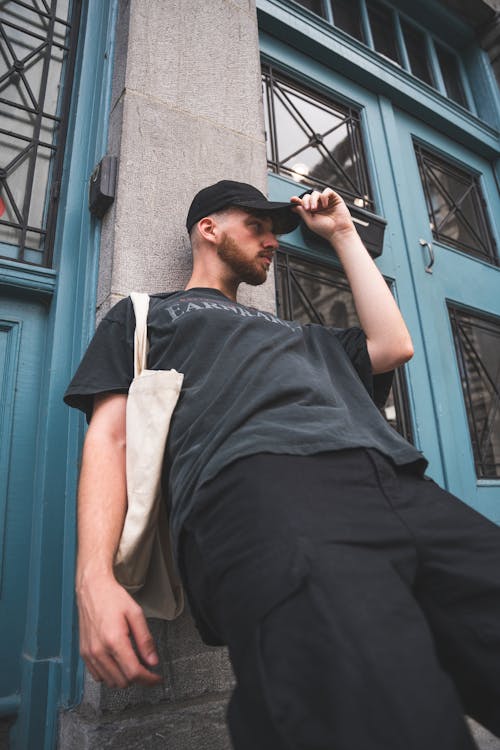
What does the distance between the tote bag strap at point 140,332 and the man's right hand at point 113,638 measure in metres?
0.57

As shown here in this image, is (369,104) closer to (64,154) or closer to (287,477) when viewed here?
(64,154)

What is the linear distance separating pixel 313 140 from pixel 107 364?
267cm

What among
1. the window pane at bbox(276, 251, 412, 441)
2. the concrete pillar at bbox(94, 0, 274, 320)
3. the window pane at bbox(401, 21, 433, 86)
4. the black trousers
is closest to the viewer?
the black trousers

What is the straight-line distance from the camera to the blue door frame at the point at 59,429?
1.63 metres

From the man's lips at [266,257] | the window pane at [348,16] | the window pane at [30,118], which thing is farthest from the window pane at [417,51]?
the man's lips at [266,257]

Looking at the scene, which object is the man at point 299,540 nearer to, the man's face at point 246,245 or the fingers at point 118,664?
the fingers at point 118,664

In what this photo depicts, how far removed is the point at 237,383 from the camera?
1197 millimetres

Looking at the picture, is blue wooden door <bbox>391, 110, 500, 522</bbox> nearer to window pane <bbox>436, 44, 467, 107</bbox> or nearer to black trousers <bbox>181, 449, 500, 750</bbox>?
window pane <bbox>436, 44, 467, 107</bbox>

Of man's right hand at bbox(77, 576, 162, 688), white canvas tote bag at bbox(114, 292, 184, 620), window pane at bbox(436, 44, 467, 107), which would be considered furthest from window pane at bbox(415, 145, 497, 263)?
man's right hand at bbox(77, 576, 162, 688)

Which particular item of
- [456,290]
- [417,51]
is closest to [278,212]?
[456,290]

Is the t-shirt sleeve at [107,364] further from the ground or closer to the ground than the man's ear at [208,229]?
closer to the ground

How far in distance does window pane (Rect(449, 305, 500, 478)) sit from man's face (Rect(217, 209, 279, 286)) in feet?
6.95

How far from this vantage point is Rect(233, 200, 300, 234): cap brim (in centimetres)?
175

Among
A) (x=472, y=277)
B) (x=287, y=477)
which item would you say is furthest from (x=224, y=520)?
(x=472, y=277)
